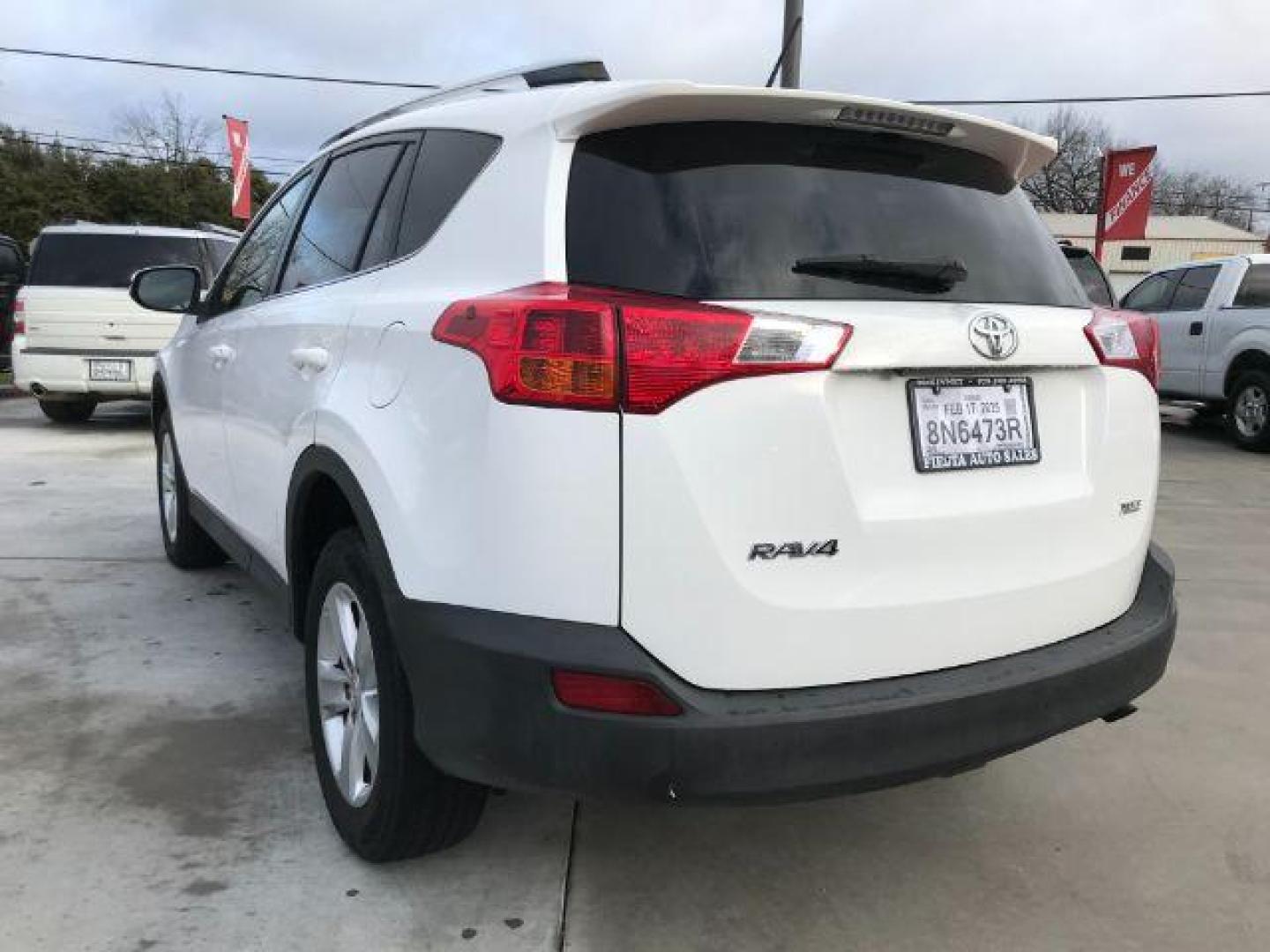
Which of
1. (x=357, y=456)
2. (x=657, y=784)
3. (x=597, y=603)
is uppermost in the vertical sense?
(x=357, y=456)

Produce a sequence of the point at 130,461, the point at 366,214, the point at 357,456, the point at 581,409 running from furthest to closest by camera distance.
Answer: the point at 130,461, the point at 366,214, the point at 357,456, the point at 581,409

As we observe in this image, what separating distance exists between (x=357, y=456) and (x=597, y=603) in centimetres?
78

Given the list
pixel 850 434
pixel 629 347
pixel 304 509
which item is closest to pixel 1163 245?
pixel 304 509

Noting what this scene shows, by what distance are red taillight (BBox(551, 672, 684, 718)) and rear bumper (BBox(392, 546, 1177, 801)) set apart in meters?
0.02

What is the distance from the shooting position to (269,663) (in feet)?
12.9

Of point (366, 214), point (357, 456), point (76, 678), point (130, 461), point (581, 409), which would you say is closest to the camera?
point (581, 409)

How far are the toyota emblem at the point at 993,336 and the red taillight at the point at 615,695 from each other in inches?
37.9

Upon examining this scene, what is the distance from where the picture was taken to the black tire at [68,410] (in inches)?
413

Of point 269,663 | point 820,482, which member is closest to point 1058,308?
point 820,482

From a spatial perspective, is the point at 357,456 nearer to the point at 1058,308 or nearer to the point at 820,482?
the point at 820,482

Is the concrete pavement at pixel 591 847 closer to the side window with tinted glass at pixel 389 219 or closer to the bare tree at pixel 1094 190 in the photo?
the side window with tinted glass at pixel 389 219

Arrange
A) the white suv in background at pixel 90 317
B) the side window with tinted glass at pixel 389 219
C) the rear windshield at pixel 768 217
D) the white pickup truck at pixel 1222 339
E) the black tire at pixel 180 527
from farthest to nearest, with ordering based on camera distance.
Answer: the white pickup truck at pixel 1222 339, the white suv in background at pixel 90 317, the black tire at pixel 180 527, the side window with tinted glass at pixel 389 219, the rear windshield at pixel 768 217

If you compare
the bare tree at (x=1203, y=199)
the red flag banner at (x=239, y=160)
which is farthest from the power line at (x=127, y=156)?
the bare tree at (x=1203, y=199)

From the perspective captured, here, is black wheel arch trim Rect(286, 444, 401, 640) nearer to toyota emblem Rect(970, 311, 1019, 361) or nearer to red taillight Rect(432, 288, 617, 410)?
red taillight Rect(432, 288, 617, 410)
